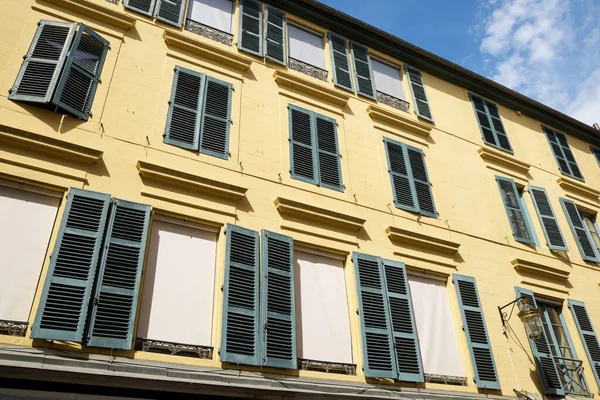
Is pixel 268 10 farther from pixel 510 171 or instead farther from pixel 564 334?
pixel 564 334

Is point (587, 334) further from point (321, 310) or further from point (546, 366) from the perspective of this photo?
point (321, 310)

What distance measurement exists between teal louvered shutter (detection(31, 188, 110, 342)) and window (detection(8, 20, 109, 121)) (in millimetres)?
1551

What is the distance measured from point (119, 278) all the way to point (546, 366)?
765cm

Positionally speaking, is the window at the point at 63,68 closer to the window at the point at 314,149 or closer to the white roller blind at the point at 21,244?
the white roller blind at the point at 21,244

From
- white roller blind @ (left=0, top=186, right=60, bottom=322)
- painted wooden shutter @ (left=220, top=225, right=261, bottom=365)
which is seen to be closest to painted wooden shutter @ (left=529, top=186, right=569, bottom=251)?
painted wooden shutter @ (left=220, top=225, right=261, bottom=365)

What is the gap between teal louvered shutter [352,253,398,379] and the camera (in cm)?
772

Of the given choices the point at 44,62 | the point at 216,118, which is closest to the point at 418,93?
the point at 216,118

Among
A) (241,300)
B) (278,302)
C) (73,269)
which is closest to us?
(73,269)

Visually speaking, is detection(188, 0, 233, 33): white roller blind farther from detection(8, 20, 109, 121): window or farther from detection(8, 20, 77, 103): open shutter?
detection(8, 20, 77, 103): open shutter

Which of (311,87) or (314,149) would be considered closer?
(314,149)

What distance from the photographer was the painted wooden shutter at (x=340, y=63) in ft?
37.1

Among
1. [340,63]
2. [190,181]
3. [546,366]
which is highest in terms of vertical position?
[340,63]

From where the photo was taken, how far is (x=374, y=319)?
812 centimetres

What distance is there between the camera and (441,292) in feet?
30.9
